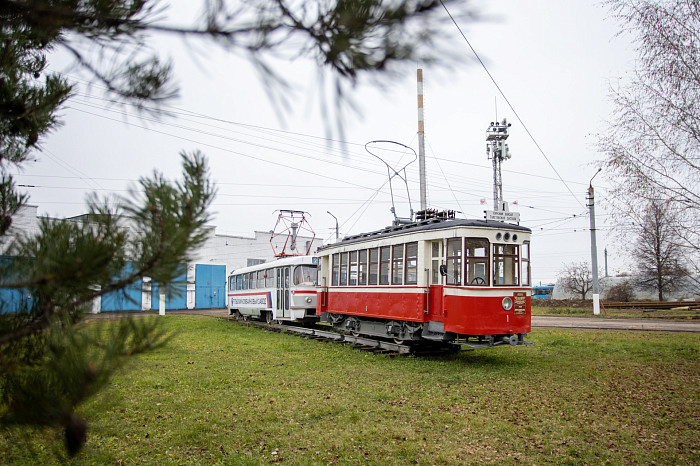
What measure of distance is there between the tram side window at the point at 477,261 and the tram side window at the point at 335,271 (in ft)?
19.0

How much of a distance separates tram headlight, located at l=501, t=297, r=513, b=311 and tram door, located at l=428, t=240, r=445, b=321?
132 cm

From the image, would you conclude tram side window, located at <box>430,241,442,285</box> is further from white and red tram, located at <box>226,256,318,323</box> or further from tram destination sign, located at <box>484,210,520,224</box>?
white and red tram, located at <box>226,256,318,323</box>

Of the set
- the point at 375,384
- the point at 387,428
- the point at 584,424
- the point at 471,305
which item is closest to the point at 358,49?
the point at 387,428

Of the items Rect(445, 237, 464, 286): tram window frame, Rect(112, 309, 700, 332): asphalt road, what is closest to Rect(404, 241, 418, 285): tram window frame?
Rect(445, 237, 464, 286): tram window frame

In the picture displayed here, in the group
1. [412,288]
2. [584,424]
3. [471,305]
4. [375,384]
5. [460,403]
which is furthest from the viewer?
[412,288]

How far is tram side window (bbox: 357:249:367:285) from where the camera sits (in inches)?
535

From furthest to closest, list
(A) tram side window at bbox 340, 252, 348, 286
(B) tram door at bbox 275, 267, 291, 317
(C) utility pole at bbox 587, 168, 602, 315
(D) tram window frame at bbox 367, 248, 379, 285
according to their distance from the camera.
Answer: (C) utility pole at bbox 587, 168, 602, 315, (B) tram door at bbox 275, 267, 291, 317, (A) tram side window at bbox 340, 252, 348, 286, (D) tram window frame at bbox 367, 248, 379, 285

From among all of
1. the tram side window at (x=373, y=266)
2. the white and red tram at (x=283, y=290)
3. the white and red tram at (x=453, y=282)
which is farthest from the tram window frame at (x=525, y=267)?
the white and red tram at (x=283, y=290)

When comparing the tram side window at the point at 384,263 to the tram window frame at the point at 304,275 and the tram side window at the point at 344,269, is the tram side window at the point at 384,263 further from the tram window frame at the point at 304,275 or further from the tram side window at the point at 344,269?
the tram window frame at the point at 304,275

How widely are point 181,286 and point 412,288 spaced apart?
9.66 m

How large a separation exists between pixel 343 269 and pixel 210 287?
27.4 meters

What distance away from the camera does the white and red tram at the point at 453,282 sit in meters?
10.1

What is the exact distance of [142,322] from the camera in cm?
186

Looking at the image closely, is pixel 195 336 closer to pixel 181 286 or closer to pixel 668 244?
pixel 668 244
